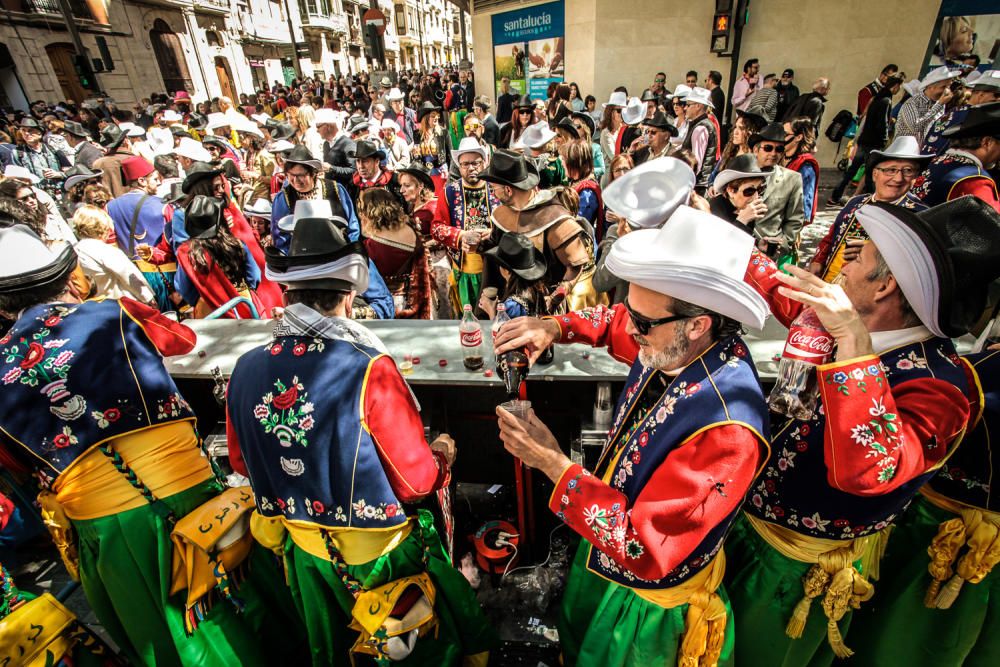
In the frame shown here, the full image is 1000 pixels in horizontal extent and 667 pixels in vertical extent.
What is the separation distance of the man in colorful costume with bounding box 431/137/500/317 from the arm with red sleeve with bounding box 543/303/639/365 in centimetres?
241

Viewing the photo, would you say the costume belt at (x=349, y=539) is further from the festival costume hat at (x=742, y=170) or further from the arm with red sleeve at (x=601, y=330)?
the festival costume hat at (x=742, y=170)

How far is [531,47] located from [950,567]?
16521 mm

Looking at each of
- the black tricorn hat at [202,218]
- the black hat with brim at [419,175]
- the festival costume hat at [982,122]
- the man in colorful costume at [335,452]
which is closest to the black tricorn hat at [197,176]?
the black tricorn hat at [202,218]

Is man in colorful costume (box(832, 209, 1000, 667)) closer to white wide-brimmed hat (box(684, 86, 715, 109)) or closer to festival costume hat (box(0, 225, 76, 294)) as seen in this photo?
festival costume hat (box(0, 225, 76, 294))

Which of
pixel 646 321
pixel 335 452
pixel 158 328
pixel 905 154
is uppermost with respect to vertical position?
pixel 905 154

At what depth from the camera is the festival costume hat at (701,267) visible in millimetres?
1466

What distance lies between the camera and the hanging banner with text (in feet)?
46.3

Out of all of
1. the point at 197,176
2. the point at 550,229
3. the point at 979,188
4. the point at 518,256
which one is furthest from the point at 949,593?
the point at 197,176

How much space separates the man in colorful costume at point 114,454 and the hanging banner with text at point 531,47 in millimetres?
15041

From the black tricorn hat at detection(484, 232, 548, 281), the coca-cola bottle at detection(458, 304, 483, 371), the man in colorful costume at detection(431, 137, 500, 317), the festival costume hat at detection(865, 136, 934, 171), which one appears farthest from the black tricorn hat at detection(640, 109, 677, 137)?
the coca-cola bottle at detection(458, 304, 483, 371)

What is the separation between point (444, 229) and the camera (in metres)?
4.91

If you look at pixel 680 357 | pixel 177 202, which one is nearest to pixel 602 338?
pixel 680 357

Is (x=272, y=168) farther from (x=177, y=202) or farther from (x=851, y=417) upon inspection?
(x=851, y=417)

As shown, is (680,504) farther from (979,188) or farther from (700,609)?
(979,188)
